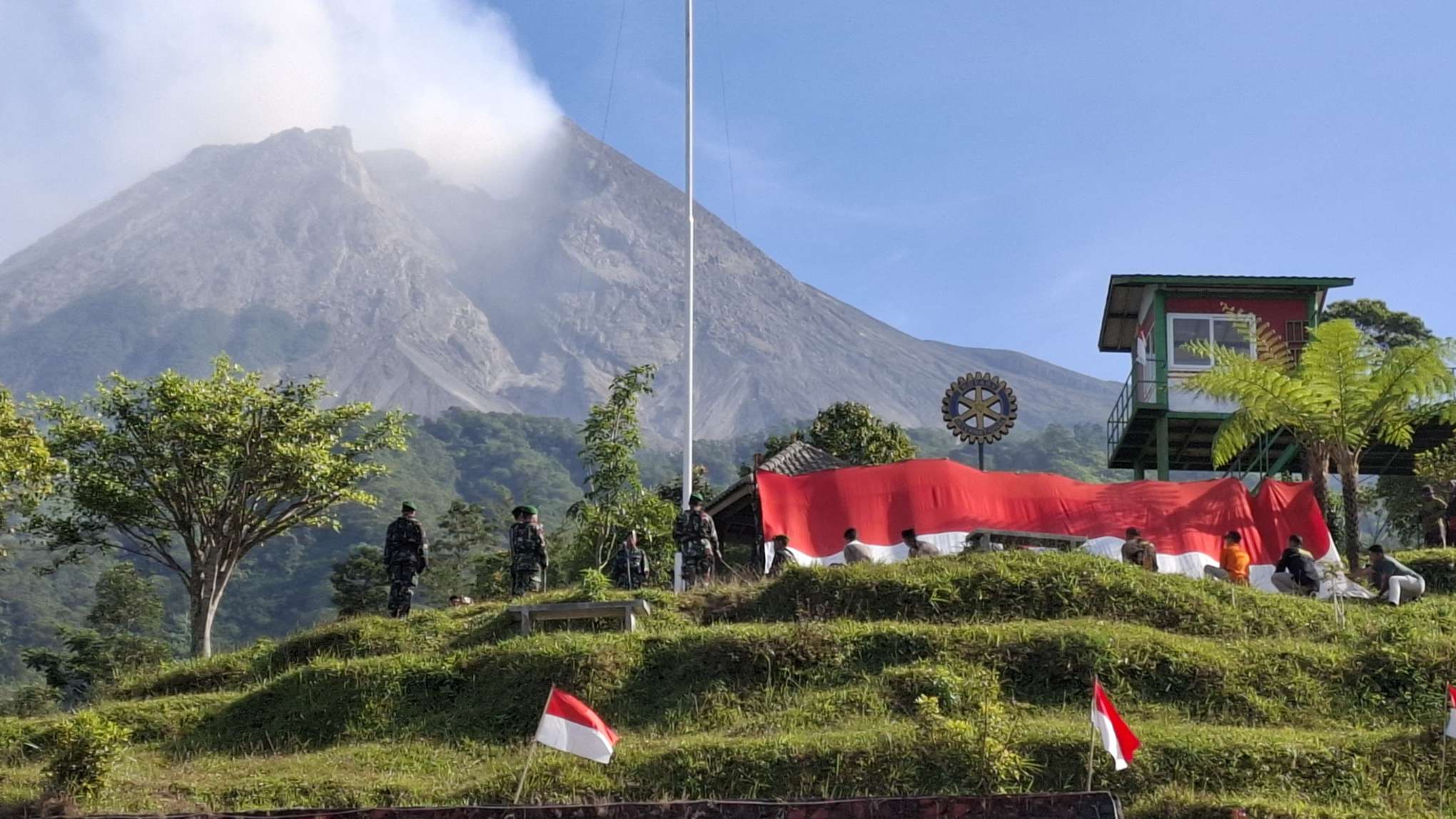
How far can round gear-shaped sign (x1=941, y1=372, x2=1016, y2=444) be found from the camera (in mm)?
29000

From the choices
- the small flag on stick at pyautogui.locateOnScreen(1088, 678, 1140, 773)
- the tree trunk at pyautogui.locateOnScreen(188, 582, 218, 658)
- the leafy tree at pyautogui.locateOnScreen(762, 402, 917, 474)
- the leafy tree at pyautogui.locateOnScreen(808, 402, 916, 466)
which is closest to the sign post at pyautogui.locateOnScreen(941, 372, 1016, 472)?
the leafy tree at pyautogui.locateOnScreen(762, 402, 917, 474)

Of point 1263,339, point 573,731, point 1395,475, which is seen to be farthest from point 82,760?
point 1395,475

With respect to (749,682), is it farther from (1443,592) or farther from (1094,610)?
(1443,592)

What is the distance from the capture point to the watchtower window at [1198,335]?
33.7 m

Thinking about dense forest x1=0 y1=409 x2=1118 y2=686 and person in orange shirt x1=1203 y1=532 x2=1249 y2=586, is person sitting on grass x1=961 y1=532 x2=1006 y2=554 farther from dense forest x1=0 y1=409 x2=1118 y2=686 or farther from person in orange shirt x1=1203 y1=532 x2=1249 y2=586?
dense forest x1=0 y1=409 x2=1118 y2=686

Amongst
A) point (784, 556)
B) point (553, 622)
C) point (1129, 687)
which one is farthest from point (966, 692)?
point (784, 556)

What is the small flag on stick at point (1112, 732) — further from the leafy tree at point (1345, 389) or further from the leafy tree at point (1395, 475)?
the leafy tree at point (1395, 475)

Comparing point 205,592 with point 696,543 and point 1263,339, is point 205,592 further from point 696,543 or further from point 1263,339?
point 1263,339

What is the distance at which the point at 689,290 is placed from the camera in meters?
29.1

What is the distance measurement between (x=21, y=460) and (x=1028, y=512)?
1647cm

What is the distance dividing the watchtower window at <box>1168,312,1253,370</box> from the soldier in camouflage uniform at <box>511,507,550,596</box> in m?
16.9

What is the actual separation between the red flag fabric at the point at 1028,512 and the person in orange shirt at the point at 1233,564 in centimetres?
119

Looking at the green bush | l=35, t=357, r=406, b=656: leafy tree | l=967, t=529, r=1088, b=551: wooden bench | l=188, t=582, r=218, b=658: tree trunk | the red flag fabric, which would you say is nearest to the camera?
the green bush

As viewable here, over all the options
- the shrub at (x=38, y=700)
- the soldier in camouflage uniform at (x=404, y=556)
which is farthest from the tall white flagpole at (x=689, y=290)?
the shrub at (x=38, y=700)
